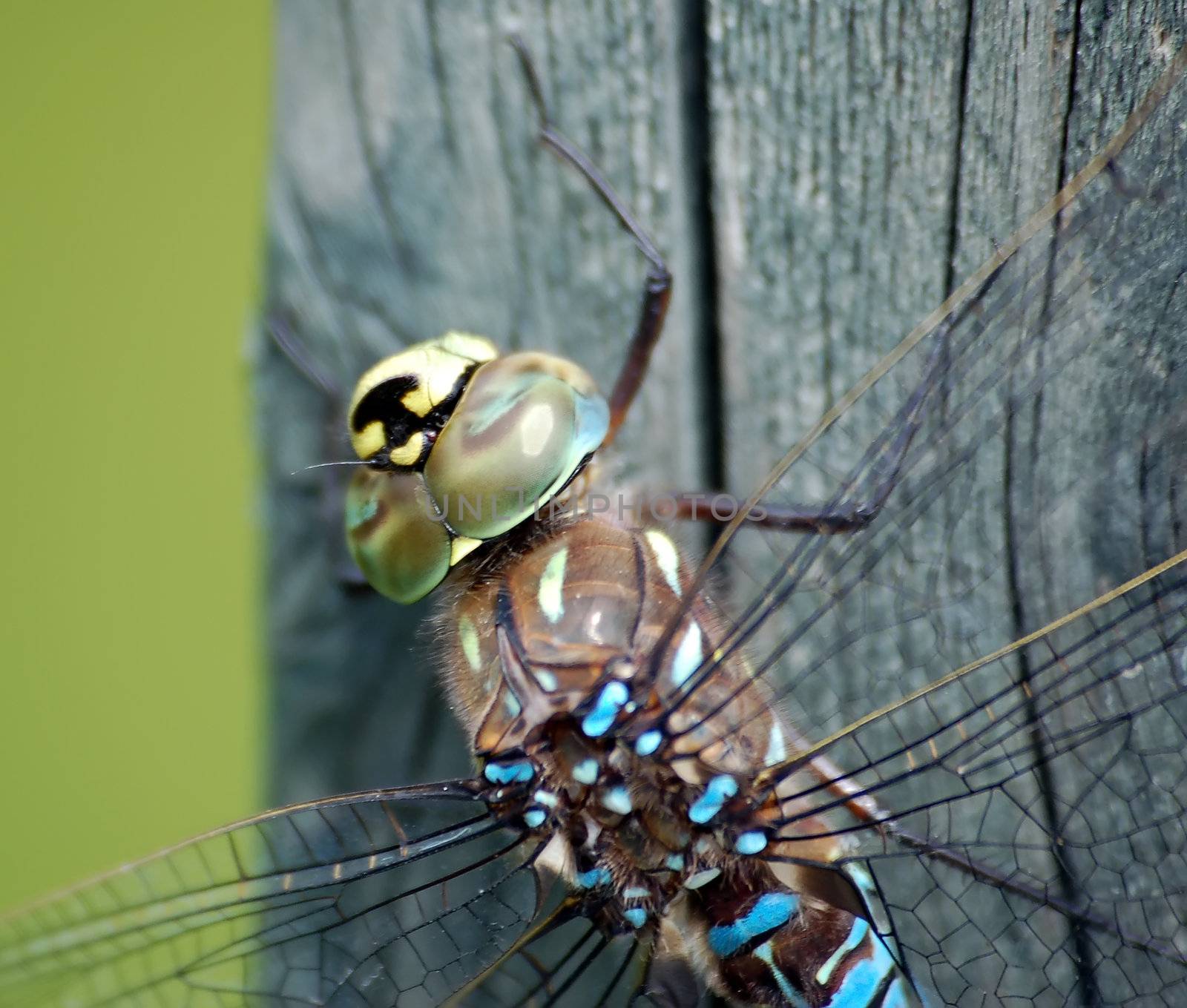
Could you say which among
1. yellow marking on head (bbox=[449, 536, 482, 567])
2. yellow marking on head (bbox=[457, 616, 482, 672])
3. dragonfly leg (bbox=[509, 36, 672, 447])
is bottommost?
yellow marking on head (bbox=[457, 616, 482, 672])

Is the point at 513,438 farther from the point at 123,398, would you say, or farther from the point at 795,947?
the point at 123,398

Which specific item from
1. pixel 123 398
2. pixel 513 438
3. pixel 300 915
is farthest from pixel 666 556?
pixel 123 398

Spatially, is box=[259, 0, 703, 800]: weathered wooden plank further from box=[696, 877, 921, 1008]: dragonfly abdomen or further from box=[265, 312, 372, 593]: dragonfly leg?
box=[696, 877, 921, 1008]: dragonfly abdomen

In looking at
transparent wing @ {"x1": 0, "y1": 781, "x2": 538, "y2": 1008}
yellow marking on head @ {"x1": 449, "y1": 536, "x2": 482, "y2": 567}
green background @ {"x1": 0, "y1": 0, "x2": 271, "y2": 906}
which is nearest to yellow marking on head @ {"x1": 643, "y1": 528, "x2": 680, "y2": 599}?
yellow marking on head @ {"x1": 449, "y1": 536, "x2": 482, "y2": 567}

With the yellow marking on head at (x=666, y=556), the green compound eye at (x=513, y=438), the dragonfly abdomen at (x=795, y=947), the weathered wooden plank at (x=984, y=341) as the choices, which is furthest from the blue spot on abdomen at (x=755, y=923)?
the green compound eye at (x=513, y=438)

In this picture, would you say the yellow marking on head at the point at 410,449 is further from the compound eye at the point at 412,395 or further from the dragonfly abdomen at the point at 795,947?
the dragonfly abdomen at the point at 795,947

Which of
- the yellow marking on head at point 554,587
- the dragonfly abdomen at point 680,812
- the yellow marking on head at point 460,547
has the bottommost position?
the dragonfly abdomen at point 680,812

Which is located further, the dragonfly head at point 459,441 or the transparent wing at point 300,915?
the dragonfly head at point 459,441

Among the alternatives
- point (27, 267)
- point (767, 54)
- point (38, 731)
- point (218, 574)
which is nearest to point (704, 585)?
point (767, 54)
